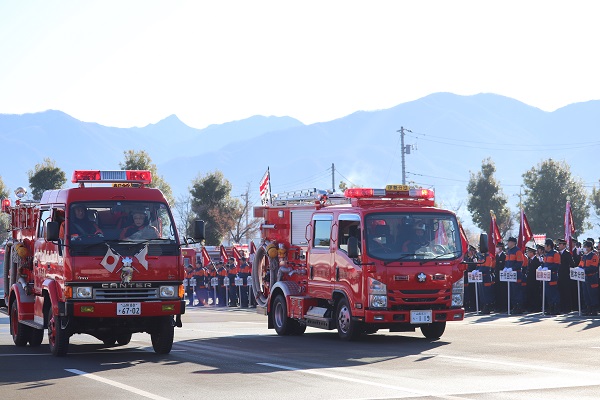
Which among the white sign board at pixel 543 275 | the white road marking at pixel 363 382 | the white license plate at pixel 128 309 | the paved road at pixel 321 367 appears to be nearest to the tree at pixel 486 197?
the white sign board at pixel 543 275

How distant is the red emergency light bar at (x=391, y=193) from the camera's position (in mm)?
20109

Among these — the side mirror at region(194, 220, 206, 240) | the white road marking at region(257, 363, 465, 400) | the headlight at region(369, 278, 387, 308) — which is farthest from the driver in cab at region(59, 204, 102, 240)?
the headlight at region(369, 278, 387, 308)

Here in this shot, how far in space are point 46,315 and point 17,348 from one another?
1.98m

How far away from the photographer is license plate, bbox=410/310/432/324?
19.0 metres

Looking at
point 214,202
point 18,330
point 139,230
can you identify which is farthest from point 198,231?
point 214,202

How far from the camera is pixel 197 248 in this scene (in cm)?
6106

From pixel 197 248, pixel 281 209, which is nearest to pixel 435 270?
pixel 281 209

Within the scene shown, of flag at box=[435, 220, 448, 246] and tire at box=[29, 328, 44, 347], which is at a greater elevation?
flag at box=[435, 220, 448, 246]

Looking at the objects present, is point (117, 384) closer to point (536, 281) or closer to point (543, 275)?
point (543, 275)

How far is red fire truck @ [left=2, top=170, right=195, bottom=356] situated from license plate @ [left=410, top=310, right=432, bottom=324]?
428 cm

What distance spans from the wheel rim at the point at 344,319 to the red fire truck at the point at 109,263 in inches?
142

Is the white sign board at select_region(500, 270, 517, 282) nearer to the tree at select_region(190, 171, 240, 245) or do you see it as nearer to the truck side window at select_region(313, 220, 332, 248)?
the truck side window at select_region(313, 220, 332, 248)

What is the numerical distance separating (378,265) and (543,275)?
9898 mm

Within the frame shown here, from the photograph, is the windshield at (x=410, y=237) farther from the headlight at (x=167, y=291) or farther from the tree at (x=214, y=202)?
the tree at (x=214, y=202)
